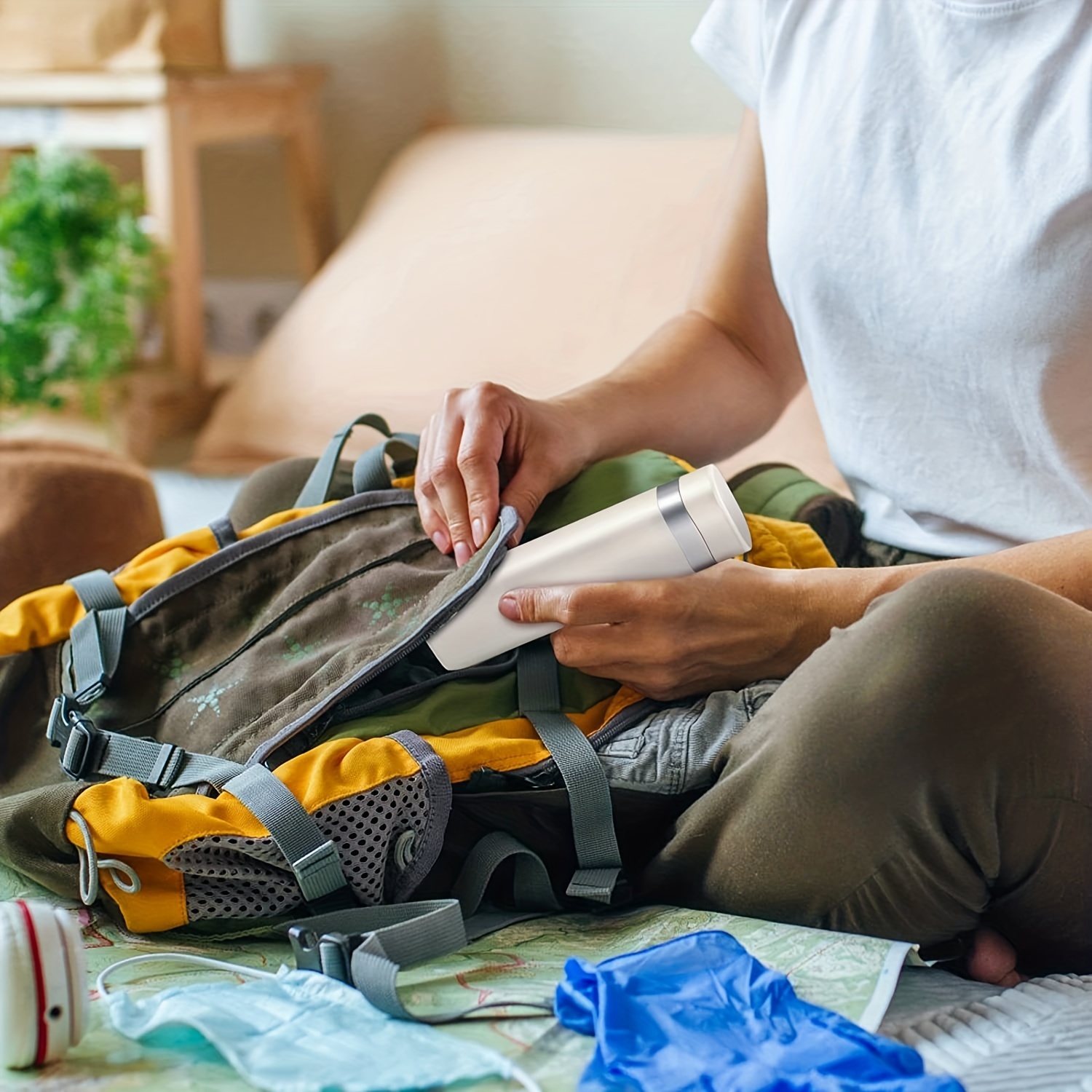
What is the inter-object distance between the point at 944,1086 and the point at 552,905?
25cm

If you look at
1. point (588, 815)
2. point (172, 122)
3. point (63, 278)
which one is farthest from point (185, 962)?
point (172, 122)

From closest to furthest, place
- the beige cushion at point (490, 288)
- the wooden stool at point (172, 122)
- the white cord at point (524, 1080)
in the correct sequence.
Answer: the white cord at point (524, 1080)
the beige cushion at point (490, 288)
the wooden stool at point (172, 122)

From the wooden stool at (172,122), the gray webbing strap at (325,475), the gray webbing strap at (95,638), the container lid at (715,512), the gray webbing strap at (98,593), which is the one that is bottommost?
the gray webbing strap at (95,638)

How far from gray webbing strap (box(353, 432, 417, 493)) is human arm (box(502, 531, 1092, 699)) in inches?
8.1

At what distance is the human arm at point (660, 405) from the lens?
80 centimetres

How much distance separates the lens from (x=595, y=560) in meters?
0.70

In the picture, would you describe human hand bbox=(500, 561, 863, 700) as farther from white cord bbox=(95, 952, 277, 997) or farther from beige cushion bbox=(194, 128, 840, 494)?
beige cushion bbox=(194, 128, 840, 494)

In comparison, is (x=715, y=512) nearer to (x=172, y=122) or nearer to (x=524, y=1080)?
(x=524, y=1080)

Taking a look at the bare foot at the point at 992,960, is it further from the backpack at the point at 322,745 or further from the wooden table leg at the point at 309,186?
the wooden table leg at the point at 309,186

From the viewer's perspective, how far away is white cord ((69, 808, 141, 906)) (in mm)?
610

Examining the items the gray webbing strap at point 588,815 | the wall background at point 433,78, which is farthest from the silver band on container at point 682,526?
the wall background at point 433,78

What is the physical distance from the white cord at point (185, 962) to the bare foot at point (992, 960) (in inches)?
13.3

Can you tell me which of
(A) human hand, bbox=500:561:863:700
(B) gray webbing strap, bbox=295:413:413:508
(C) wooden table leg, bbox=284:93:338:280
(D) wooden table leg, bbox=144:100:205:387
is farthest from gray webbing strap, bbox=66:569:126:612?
(C) wooden table leg, bbox=284:93:338:280

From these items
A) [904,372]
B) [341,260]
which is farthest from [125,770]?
[341,260]
